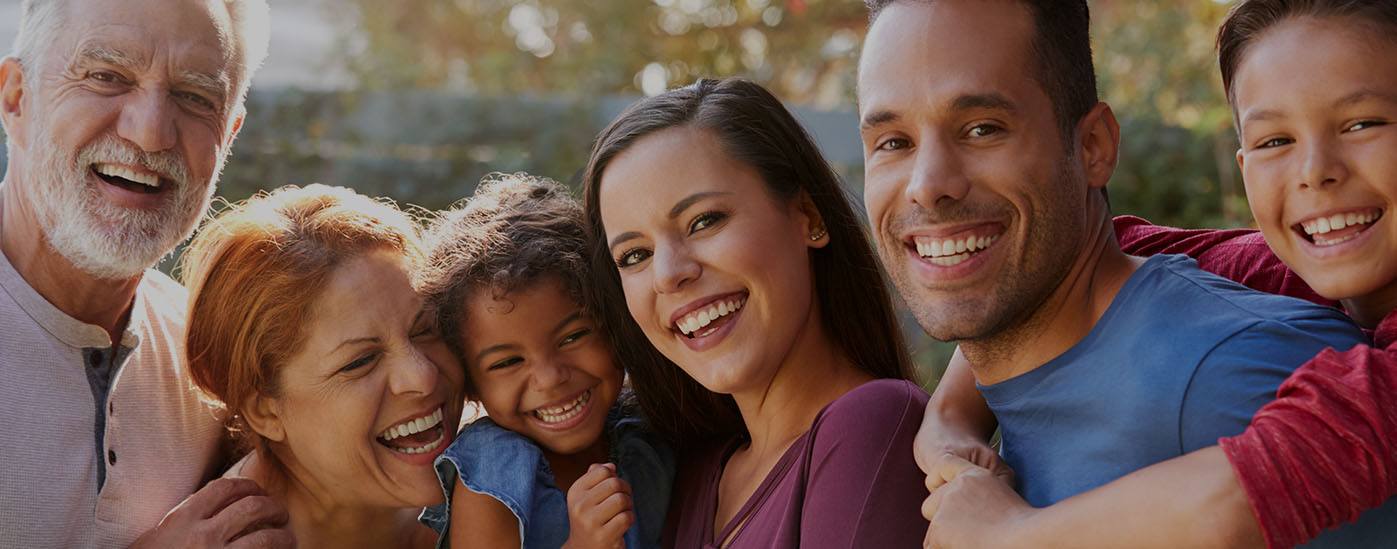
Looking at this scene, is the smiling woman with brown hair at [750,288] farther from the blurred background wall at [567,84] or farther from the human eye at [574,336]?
the blurred background wall at [567,84]

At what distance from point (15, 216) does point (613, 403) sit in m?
1.46

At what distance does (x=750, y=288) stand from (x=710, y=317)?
3.5 inches

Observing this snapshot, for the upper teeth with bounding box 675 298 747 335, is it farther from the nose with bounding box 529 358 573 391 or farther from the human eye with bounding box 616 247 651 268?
the nose with bounding box 529 358 573 391

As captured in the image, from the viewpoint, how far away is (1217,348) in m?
1.70

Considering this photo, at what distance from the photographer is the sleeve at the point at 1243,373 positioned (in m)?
1.66

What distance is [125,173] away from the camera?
2906 mm

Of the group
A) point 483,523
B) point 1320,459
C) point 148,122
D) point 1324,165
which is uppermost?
point 148,122

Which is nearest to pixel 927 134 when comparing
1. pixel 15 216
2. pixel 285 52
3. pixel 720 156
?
pixel 720 156

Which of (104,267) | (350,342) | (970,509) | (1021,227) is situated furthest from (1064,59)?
(104,267)

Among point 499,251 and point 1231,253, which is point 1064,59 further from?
point 499,251

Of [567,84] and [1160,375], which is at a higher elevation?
[567,84]

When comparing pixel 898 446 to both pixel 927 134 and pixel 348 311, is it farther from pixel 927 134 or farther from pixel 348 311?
pixel 348 311

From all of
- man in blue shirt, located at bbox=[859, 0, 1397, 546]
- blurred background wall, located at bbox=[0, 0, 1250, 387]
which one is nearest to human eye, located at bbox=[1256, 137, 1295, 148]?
man in blue shirt, located at bbox=[859, 0, 1397, 546]

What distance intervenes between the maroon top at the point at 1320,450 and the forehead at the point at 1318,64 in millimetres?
428
